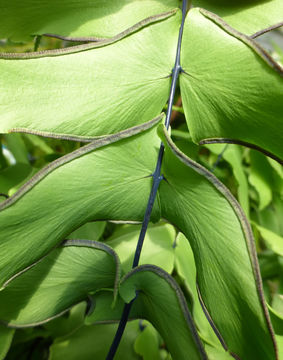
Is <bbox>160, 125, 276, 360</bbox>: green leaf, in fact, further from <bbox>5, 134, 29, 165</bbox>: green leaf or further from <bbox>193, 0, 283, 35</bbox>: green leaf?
<bbox>5, 134, 29, 165</bbox>: green leaf

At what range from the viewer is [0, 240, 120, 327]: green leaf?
10.1 inches

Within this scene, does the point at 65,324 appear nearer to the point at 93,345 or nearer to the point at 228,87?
the point at 93,345

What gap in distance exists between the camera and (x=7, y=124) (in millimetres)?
198

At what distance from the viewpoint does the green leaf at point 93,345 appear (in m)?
0.36

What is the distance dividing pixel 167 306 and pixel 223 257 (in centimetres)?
5

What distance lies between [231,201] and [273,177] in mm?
331

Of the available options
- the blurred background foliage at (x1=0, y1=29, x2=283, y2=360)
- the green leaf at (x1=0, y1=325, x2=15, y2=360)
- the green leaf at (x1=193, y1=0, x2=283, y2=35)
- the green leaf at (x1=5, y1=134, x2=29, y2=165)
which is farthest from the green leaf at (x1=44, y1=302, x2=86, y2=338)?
the green leaf at (x1=193, y1=0, x2=283, y2=35)

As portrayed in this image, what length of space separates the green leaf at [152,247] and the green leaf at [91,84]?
16 cm

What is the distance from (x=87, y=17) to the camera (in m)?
0.27

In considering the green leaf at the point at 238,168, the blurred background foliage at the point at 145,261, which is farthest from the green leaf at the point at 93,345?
the green leaf at the point at 238,168

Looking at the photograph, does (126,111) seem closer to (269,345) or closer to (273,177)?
(269,345)

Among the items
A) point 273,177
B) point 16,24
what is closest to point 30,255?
point 16,24

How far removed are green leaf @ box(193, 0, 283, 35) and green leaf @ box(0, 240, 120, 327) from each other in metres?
0.20

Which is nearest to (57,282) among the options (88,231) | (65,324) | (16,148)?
(88,231)
